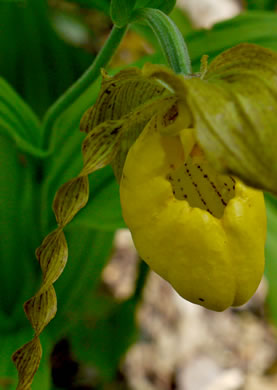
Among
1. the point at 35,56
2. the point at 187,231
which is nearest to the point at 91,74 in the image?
the point at 187,231

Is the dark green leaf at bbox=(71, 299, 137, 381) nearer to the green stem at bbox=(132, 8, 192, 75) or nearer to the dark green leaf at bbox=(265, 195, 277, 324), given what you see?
the dark green leaf at bbox=(265, 195, 277, 324)

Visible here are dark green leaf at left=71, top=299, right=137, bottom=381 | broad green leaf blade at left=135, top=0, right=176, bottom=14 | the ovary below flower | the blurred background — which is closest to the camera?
the ovary below flower

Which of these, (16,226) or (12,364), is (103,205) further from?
(12,364)

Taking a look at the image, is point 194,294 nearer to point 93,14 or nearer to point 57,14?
point 57,14

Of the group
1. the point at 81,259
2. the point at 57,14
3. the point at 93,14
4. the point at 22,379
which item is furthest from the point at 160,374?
the point at 93,14

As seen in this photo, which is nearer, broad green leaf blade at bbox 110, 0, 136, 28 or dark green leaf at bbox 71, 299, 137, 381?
broad green leaf blade at bbox 110, 0, 136, 28


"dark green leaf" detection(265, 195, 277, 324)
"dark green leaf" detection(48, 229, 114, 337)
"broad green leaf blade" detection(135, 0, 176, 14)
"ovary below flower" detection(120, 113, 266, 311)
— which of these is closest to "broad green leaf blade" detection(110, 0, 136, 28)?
"broad green leaf blade" detection(135, 0, 176, 14)
